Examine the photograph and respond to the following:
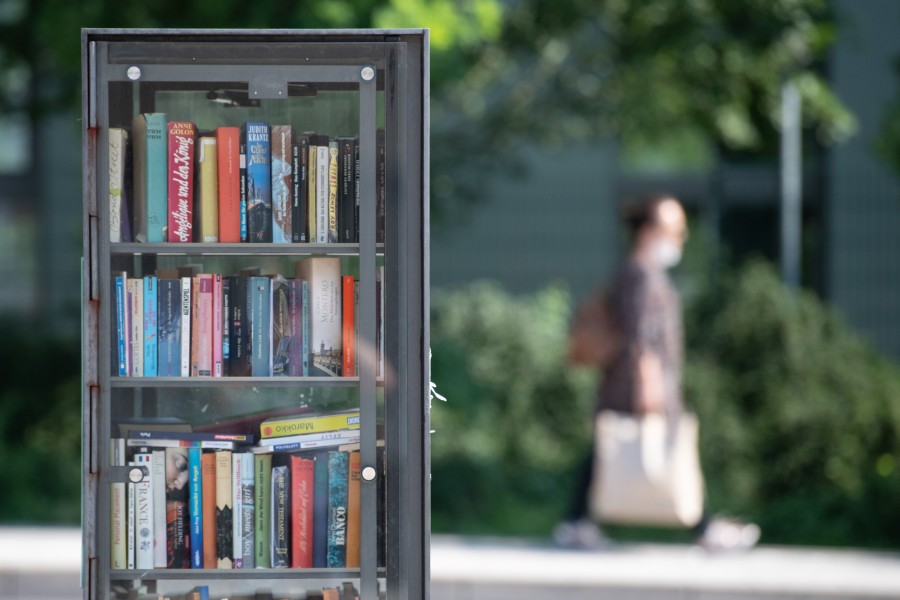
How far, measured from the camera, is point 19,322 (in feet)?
34.6

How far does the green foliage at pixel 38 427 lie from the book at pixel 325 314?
15.4ft

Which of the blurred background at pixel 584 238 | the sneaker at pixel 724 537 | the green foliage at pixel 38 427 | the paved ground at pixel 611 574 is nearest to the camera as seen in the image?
the paved ground at pixel 611 574

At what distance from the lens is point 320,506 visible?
3566 millimetres

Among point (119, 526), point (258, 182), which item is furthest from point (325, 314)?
point (119, 526)

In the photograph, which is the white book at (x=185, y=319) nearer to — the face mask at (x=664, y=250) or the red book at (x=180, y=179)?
the red book at (x=180, y=179)

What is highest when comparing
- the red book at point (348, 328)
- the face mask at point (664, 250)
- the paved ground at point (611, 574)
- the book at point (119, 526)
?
the face mask at point (664, 250)

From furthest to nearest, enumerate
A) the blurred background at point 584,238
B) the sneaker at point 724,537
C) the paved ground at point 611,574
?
the blurred background at point 584,238, the sneaker at point 724,537, the paved ground at point 611,574

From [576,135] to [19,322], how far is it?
5.12 metres

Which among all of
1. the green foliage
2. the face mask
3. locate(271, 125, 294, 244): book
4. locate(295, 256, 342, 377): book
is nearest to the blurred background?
the green foliage

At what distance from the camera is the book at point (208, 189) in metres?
3.52

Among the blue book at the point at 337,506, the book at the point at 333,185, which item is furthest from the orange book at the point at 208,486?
the book at the point at 333,185

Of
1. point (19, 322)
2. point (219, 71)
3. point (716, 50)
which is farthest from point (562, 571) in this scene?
point (19, 322)

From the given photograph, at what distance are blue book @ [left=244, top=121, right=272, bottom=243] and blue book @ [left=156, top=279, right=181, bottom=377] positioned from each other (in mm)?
273

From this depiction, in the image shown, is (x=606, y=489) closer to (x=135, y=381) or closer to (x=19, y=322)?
(x=135, y=381)
